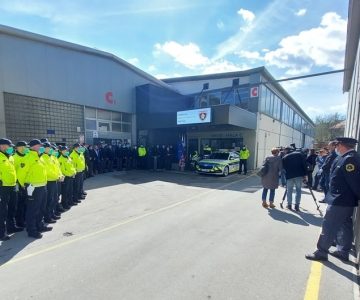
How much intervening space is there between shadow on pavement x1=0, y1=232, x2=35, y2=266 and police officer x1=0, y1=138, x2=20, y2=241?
187mm

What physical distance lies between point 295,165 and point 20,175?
7.12m

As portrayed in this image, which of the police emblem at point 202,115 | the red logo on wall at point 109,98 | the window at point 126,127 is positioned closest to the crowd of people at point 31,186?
the police emblem at point 202,115

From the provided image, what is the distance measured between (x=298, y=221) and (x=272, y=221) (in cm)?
70

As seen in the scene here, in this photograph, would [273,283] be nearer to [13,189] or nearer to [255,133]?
[13,189]

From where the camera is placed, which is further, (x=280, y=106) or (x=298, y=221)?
(x=280, y=106)

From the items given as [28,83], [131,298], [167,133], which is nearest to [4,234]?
[131,298]

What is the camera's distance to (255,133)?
19.4 m

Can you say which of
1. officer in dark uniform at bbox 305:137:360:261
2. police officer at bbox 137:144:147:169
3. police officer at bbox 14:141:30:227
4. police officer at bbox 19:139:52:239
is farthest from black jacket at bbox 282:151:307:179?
police officer at bbox 137:144:147:169

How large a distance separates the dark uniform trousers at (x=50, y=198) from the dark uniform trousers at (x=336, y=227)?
5843 millimetres

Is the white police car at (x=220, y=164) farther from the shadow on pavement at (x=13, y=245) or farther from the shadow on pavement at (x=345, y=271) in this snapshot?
the shadow on pavement at (x=13, y=245)

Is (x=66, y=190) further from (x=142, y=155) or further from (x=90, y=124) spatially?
(x=142, y=155)

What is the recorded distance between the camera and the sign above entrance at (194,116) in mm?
15156

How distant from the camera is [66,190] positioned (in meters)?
7.35

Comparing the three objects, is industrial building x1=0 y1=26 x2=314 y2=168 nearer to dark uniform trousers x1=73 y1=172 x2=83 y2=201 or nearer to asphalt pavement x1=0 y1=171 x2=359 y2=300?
dark uniform trousers x1=73 y1=172 x2=83 y2=201
